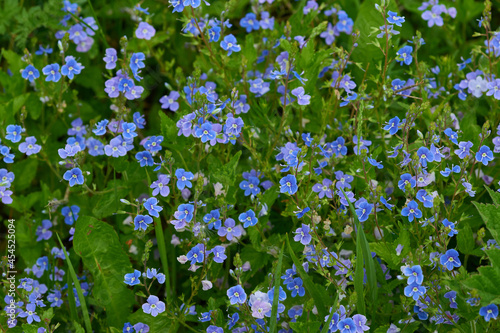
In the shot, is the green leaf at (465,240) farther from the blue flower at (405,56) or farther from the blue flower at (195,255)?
the blue flower at (195,255)

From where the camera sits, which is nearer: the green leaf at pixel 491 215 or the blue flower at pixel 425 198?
the green leaf at pixel 491 215

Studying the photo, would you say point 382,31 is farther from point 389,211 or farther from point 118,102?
point 118,102

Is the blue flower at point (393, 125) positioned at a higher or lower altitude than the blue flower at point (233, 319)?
higher

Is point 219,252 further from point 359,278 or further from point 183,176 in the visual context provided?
point 359,278

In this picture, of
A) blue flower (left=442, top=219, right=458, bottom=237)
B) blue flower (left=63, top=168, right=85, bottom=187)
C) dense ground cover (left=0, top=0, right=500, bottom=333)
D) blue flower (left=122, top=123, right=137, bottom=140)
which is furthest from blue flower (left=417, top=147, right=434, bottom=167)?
blue flower (left=63, top=168, right=85, bottom=187)

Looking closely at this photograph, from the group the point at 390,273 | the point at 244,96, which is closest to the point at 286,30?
the point at 244,96

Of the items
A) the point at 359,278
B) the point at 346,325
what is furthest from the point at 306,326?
the point at 359,278

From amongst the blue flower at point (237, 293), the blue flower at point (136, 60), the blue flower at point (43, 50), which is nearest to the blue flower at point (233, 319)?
the blue flower at point (237, 293)
